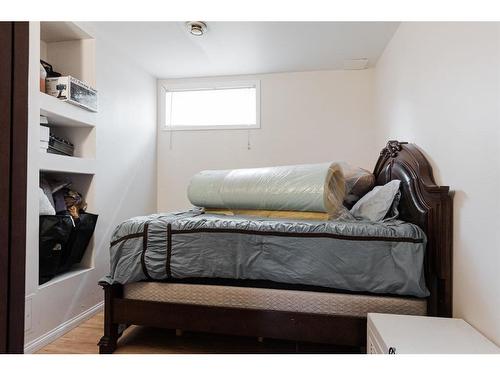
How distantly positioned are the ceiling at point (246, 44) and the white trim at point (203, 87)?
0.46 feet

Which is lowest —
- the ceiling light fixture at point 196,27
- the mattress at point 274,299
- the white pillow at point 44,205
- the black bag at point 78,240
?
the mattress at point 274,299

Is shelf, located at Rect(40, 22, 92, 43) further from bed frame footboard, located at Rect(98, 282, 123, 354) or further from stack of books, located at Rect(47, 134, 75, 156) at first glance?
bed frame footboard, located at Rect(98, 282, 123, 354)

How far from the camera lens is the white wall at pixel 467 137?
44.4 inches

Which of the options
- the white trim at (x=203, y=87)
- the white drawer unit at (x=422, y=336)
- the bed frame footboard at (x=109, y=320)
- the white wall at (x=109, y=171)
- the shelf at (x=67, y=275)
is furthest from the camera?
the white trim at (x=203, y=87)

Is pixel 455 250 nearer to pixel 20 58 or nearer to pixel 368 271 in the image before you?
pixel 368 271

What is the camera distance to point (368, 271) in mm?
1444

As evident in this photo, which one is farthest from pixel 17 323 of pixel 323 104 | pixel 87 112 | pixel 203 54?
pixel 323 104

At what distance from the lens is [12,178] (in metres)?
0.56

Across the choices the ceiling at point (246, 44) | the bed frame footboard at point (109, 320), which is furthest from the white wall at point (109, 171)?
the bed frame footboard at point (109, 320)

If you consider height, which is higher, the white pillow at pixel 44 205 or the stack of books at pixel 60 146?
the stack of books at pixel 60 146

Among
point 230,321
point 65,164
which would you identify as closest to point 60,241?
point 65,164

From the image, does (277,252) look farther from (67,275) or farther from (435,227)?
(67,275)

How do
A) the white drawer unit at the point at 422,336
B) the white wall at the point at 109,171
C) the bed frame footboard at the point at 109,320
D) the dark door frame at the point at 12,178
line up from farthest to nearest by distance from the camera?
the white wall at the point at 109,171 < the bed frame footboard at the point at 109,320 < the white drawer unit at the point at 422,336 < the dark door frame at the point at 12,178

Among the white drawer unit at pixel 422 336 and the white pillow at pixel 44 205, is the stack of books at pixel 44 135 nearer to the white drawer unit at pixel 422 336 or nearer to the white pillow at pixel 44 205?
the white pillow at pixel 44 205
